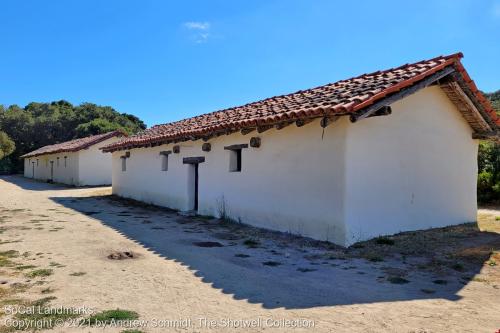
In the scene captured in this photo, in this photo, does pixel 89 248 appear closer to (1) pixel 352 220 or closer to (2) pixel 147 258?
(2) pixel 147 258

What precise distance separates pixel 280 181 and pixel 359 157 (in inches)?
80.9

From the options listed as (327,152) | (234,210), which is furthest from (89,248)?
(327,152)

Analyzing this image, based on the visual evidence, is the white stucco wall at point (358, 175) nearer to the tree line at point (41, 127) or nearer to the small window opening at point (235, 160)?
the small window opening at point (235, 160)

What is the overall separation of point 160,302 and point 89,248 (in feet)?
11.4

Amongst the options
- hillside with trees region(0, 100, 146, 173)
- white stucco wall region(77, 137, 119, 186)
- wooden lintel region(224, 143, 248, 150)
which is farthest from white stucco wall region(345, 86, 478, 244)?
hillside with trees region(0, 100, 146, 173)

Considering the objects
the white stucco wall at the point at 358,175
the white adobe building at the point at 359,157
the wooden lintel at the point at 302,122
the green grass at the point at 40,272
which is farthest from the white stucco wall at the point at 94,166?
the green grass at the point at 40,272

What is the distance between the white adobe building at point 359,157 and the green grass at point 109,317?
4.51m

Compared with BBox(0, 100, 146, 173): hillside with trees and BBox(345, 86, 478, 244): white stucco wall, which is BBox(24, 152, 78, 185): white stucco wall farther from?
BBox(345, 86, 478, 244): white stucco wall

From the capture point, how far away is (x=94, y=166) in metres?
25.7

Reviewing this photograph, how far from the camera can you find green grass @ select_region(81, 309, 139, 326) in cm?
387

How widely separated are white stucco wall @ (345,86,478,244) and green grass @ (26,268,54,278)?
5153 millimetres

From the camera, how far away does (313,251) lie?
286 inches

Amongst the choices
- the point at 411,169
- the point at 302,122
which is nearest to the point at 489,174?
the point at 411,169

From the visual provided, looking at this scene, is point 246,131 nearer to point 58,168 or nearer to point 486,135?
point 486,135
